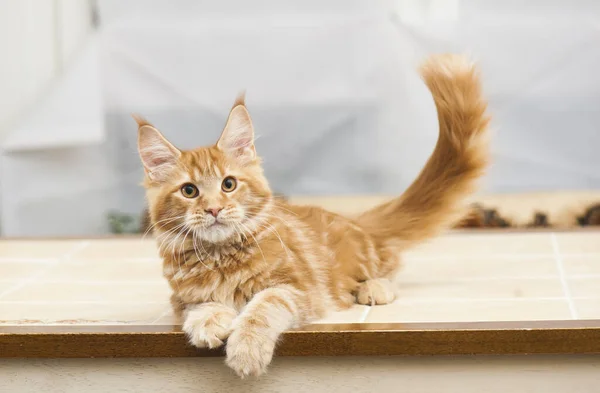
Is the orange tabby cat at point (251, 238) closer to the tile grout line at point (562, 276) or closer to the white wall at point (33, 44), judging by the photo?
the tile grout line at point (562, 276)

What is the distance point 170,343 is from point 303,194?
1777mm

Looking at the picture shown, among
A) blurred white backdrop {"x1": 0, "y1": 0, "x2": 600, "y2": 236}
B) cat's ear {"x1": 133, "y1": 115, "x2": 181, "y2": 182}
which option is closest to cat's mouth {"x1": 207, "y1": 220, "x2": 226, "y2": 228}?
cat's ear {"x1": 133, "y1": 115, "x2": 181, "y2": 182}

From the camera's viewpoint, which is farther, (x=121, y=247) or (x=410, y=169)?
(x=410, y=169)

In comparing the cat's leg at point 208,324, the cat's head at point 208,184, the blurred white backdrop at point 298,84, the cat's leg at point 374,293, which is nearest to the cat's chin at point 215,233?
the cat's head at point 208,184

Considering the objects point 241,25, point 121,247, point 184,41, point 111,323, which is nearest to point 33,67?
point 184,41

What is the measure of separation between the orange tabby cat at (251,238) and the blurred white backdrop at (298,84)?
1.38 m

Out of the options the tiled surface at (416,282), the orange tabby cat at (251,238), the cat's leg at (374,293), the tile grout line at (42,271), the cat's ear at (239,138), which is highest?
the cat's ear at (239,138)

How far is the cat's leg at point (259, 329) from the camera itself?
139 centimetres

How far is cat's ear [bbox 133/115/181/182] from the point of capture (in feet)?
5.11

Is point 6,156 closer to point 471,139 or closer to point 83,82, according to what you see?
point 83,82

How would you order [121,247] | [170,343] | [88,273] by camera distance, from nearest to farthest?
[170,343]
[88,273]
[121,247]

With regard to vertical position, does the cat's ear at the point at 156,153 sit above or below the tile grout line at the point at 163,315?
above

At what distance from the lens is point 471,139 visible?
1.80 m

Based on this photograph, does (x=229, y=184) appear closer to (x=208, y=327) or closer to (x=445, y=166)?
(x=208, y=327)
